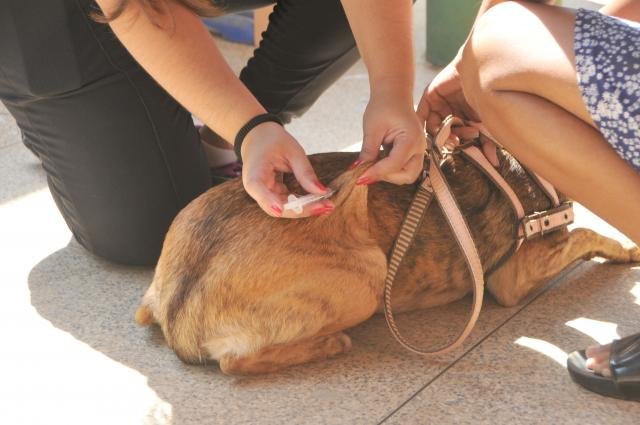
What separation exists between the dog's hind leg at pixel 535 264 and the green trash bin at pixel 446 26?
186 cm

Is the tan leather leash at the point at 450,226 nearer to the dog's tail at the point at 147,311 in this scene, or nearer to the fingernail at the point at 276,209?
the fingernail at the point at 276,209

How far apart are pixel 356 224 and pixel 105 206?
2.87 ft

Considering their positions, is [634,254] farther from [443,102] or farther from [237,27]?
[237,27]

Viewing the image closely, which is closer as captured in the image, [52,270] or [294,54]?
[52,270]

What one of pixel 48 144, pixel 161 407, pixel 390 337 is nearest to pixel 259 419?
pixel 161 407

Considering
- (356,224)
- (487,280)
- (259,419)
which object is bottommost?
(259,419)

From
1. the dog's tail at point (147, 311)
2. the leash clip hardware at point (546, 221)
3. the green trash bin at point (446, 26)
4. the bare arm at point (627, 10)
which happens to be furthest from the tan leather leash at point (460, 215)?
the green trash bin at point (446, 26)

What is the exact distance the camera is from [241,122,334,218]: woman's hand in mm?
1890

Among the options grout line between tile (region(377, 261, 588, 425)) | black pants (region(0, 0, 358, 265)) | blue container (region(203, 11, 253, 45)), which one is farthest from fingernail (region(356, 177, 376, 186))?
blue container (region(203, 11, 253, 45))

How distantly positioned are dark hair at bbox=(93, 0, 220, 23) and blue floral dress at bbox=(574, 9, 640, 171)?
895 mm

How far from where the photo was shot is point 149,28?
1988 mm

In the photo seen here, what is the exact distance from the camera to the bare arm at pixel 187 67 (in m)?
1.99

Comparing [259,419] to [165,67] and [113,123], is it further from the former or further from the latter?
[113,123]

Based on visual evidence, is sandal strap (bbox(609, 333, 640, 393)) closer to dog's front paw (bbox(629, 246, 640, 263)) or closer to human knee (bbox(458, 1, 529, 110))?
dog's front paw (bbox(629, 246, 640, 263))
